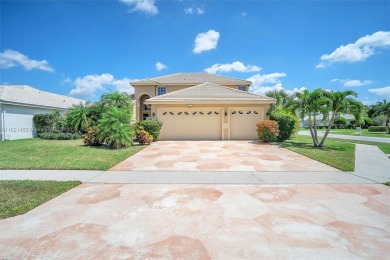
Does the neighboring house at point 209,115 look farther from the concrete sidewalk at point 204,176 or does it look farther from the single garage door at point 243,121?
the concrete sidewalk at point 204,176

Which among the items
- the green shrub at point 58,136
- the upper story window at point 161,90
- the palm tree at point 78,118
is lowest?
the green shrub at point 58,136

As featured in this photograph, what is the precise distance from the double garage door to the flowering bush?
6.92 feet

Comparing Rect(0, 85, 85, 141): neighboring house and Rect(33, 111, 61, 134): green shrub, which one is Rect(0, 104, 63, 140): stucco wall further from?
Rect(33, 111, 61, 134): green shrub

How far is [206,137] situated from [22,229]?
44.0 ft

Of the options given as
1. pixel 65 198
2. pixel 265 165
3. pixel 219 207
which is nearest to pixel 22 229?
pixel 65 198

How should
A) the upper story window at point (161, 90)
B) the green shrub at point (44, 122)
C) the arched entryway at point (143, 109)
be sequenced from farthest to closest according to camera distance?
the arched entryway at point (143, 109), the upper story window at point (161, 90), the green shrub at point (44, 122)

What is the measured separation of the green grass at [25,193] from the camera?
3816 mm

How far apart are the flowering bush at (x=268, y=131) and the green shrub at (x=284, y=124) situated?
97 centimetres

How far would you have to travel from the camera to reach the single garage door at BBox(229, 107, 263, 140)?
1588 centimetres

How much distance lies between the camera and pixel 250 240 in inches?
113

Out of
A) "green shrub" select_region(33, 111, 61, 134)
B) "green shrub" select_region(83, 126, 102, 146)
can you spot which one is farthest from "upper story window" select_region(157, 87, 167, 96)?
"green shrub" select_region(83, 126, 102, 146)

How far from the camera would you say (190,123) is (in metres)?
16.0

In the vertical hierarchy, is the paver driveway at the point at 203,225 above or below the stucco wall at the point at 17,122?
below

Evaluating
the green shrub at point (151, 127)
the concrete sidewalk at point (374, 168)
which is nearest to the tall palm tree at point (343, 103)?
the concrete sidewalk at point (374, 168)
